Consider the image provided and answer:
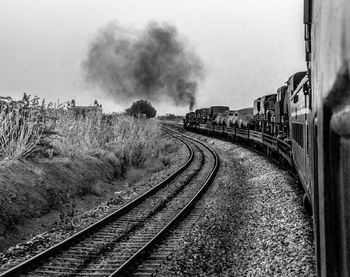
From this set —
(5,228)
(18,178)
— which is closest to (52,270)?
(5,228)

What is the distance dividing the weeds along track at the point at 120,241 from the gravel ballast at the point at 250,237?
0.51 meters

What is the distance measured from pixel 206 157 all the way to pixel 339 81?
2230 centimetres

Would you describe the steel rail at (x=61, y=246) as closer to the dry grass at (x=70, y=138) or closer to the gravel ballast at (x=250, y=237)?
the gravel ballast at (x=250, y=237)

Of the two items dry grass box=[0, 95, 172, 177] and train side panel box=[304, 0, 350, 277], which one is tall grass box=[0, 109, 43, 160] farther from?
train side panel box=[304, 0, 350, 277]

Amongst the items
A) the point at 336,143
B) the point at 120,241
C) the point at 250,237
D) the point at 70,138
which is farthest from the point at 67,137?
the point at 336,143

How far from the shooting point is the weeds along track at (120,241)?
6234mm

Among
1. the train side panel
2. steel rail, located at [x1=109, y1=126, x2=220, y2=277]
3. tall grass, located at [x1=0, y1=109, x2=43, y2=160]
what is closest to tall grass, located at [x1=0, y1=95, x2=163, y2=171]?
tall grass, located at [x1=0, y1=109, x2=43, y2=160]

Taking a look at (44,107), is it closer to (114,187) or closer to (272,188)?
(114,187)

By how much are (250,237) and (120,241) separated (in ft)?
7.96

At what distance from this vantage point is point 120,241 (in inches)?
309

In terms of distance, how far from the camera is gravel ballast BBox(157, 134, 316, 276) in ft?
20.4

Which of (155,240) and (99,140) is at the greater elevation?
(99,140)

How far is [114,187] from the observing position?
1568 cm

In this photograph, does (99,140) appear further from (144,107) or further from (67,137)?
(144,107)
